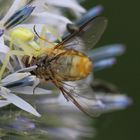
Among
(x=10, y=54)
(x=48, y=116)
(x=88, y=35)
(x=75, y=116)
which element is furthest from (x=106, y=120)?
(x=10, y=54)

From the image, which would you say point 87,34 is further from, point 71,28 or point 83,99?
point 83,99

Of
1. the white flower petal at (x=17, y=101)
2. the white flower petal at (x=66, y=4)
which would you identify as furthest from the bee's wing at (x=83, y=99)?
the white flower petal at (x=66, y=4)

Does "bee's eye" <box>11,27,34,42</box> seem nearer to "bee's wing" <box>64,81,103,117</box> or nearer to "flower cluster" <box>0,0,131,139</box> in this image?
"flower cluster" <box>0,0,131,139</box>

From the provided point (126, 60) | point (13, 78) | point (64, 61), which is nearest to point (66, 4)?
point (64, 61)

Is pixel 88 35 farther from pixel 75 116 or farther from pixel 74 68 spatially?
pixel 75 116

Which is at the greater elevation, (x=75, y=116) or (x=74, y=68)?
(x=74, y=68)

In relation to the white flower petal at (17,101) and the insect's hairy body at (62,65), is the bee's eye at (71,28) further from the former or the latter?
the white flower petal at (17,101)

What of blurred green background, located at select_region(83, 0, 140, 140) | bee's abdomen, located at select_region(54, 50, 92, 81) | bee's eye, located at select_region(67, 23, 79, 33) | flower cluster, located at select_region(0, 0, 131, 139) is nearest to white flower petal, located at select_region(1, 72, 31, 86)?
flower cluster, located at select_region(0, 0, 131, 139)
